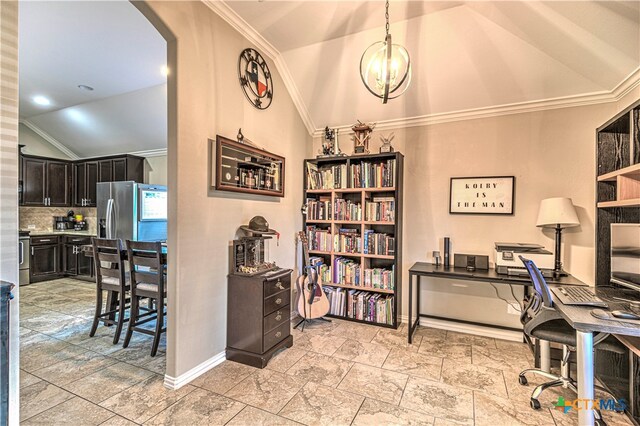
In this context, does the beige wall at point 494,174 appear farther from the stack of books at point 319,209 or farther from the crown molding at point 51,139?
the crown molding at point 51,139

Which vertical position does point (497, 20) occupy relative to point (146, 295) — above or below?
above

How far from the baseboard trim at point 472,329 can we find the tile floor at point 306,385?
0.33 ft

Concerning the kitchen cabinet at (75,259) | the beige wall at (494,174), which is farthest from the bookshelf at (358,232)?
the kitchen cabinet at (75,259)

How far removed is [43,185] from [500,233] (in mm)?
7736

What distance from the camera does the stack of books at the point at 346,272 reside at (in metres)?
3.57

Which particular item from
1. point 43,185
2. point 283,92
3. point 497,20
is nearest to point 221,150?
point 283,92

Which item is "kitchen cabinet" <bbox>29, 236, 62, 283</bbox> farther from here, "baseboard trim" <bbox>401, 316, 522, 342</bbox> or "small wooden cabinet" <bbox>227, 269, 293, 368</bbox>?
"baseboard trim" <bbox>401, 316, 522, 342</bbox>

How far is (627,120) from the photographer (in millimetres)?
2324

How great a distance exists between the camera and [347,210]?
12.0 ft

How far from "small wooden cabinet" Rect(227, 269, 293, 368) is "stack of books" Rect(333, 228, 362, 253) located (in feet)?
3.81

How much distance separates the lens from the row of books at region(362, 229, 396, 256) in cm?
339

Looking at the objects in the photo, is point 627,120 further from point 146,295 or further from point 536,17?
point 146,295

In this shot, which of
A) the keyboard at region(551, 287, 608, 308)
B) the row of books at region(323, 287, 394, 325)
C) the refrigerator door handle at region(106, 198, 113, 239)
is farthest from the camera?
the refrigerator door handle at region(106, 198, 113, 239)

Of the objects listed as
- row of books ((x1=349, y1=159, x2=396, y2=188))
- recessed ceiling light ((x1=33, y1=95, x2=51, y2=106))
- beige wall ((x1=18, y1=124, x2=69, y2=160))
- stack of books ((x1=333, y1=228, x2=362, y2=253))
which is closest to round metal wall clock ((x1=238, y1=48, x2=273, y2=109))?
row of books ((x1=349, y1=159, x2=396, y2=188))
